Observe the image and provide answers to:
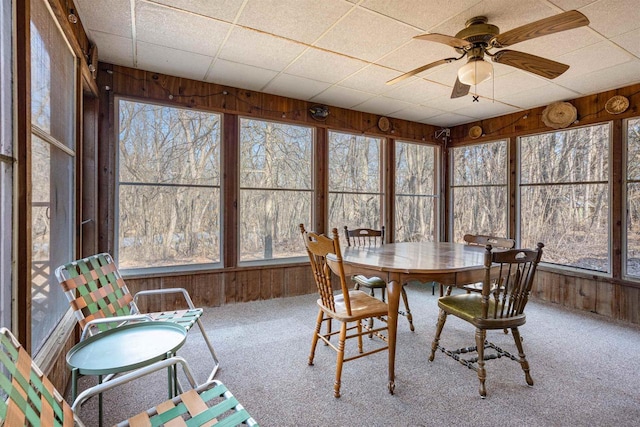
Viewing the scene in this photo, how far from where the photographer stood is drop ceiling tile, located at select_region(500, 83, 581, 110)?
364 centimetres

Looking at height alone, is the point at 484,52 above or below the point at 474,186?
above

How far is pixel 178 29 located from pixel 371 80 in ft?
6.43

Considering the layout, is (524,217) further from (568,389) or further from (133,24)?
(133,24)

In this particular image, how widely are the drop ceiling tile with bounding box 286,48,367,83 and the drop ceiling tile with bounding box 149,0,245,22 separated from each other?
2.56 ft

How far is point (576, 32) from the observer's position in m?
2.44

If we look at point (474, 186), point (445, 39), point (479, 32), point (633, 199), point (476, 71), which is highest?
point (479, 32)

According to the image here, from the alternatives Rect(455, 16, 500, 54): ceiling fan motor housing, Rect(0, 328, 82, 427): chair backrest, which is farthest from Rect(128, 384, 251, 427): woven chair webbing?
Rect(455, 16, 500, 54): ceiling fan motor housing

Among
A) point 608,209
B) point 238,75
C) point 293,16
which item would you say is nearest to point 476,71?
point 293,16

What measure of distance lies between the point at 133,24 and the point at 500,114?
4.66 metres

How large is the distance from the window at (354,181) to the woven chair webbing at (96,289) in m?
2.83

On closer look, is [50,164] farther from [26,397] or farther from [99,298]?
[26,397]

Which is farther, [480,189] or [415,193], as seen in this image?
[415,193]

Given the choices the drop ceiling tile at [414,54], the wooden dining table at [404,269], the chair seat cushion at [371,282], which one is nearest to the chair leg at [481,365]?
the wooden dining table at [404,269]

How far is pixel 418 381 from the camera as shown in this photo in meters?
2.23
